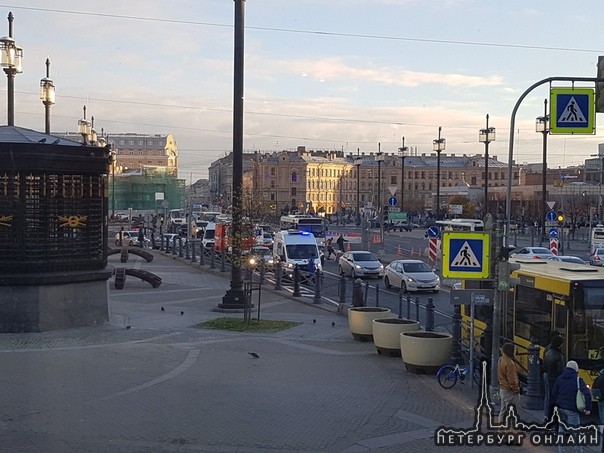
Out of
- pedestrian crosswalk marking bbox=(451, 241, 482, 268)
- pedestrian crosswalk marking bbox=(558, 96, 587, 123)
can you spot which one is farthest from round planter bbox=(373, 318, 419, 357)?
pedestrian crosswalk marking bbox=(558, 96, 587, 123)

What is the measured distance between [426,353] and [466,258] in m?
3.53

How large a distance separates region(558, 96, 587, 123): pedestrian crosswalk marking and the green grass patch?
9.97 metres

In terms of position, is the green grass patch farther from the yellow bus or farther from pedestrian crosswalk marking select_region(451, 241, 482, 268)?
pedestrian crosswalk marking select_region(451, 241, 482, 268)

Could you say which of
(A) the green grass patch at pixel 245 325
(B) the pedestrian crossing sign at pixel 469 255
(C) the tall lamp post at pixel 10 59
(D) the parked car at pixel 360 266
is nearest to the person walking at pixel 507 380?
(B) the pedestrian crossing sign at pixel 469 255

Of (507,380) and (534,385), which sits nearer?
(507,380)

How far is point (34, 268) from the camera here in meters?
19.5

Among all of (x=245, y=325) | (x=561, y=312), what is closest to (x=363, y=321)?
(x=245, y=325)

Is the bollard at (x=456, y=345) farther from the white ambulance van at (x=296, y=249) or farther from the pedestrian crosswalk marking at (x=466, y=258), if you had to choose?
the white ambulance van at (x=296, y=249)

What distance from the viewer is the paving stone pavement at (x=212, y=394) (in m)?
11.0

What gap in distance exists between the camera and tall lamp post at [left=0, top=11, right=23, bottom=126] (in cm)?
2189

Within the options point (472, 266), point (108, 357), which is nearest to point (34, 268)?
point (108, 357)

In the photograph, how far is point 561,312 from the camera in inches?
531

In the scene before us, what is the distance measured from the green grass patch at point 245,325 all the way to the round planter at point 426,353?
20.0 feet

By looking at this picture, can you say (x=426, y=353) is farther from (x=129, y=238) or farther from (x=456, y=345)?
(x=129, y=238)
